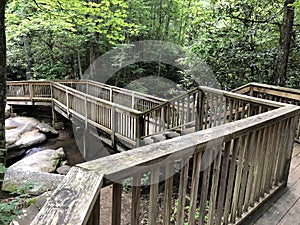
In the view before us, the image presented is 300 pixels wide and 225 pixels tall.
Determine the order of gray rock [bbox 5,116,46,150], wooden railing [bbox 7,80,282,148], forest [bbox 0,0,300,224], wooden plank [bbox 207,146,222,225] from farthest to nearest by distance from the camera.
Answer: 1. gray rock [bbox 5,116,46,150]
2. wooden railing [bbox 7,80,282,148]
3. forest [bbox 0,0,300,224]
4. wooden plank [bbox 207,146,222,225]

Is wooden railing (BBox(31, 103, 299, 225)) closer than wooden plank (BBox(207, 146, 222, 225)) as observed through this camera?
Yes

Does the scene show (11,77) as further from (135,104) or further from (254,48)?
(254,48)

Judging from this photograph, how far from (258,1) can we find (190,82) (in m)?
3.00

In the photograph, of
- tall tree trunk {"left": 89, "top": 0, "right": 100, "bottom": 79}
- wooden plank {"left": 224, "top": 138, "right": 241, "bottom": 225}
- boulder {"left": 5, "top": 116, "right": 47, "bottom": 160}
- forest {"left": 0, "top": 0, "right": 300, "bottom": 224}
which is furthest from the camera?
tall tree trunk {"left": 89, "top": 0, "right": 100, "bottom": 79}

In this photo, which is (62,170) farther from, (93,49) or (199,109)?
(93,49)

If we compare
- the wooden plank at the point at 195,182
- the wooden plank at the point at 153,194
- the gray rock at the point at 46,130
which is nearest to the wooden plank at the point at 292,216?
the wooden plank at the point at 195,182

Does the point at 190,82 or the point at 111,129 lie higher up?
the point at 190,82

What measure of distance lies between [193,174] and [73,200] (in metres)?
0.92

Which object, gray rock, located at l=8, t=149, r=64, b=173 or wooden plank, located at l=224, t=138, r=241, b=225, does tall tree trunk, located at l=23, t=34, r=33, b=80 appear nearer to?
gray rock, located at l=8, t=149, r=64, b=173

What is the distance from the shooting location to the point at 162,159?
1.28 metres

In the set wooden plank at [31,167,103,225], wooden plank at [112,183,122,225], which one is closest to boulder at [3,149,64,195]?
wooden plank at [112,183,122,225]

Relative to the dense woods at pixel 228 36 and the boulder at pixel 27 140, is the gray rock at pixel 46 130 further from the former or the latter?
the dense woods at pixel 228 36

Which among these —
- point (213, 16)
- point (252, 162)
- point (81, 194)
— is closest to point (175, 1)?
point (213, 16)

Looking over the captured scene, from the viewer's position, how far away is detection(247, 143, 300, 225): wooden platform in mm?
2379
